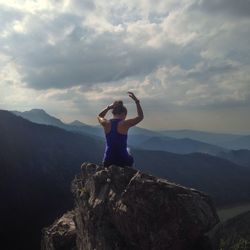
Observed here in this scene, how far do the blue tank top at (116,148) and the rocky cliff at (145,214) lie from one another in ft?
2.17

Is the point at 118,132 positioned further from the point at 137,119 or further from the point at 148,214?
the point at 148,214

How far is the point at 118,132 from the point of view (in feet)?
53.9

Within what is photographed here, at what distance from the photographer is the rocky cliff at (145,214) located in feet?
43.4

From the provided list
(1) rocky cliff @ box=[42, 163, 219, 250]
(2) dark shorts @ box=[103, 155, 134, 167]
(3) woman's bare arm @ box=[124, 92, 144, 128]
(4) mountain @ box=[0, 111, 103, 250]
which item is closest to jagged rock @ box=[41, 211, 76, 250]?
(1) rocky cliff @ box=[42, 163, 219, 250]

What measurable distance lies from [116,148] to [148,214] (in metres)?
3.88

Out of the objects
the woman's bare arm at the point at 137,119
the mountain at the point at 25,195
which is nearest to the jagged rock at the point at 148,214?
the woman's bare arm at the point at 137,119

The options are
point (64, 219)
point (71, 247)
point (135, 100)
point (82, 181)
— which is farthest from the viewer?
point (64, 219)

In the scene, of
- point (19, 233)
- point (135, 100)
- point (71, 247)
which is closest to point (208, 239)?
point (135, 100)

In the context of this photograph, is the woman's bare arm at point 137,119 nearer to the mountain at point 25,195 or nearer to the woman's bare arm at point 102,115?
the woman's bare arm at point 102,115

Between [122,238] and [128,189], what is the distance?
1897 mm

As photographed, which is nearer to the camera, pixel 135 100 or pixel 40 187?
pixel 135 100

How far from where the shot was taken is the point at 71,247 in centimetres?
2356

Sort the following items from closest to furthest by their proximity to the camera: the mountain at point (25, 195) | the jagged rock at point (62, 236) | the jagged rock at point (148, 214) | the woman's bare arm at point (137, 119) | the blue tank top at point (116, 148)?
1. the jagged rock at point (148, 214)
2. the woman's bare arm at point (137, 119)
3. the blue tank top at point (116, 148)
4. the jagged rock at point (62, 236)
5. the mountain at point (25, 195)

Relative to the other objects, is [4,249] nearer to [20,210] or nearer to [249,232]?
[20,210]
